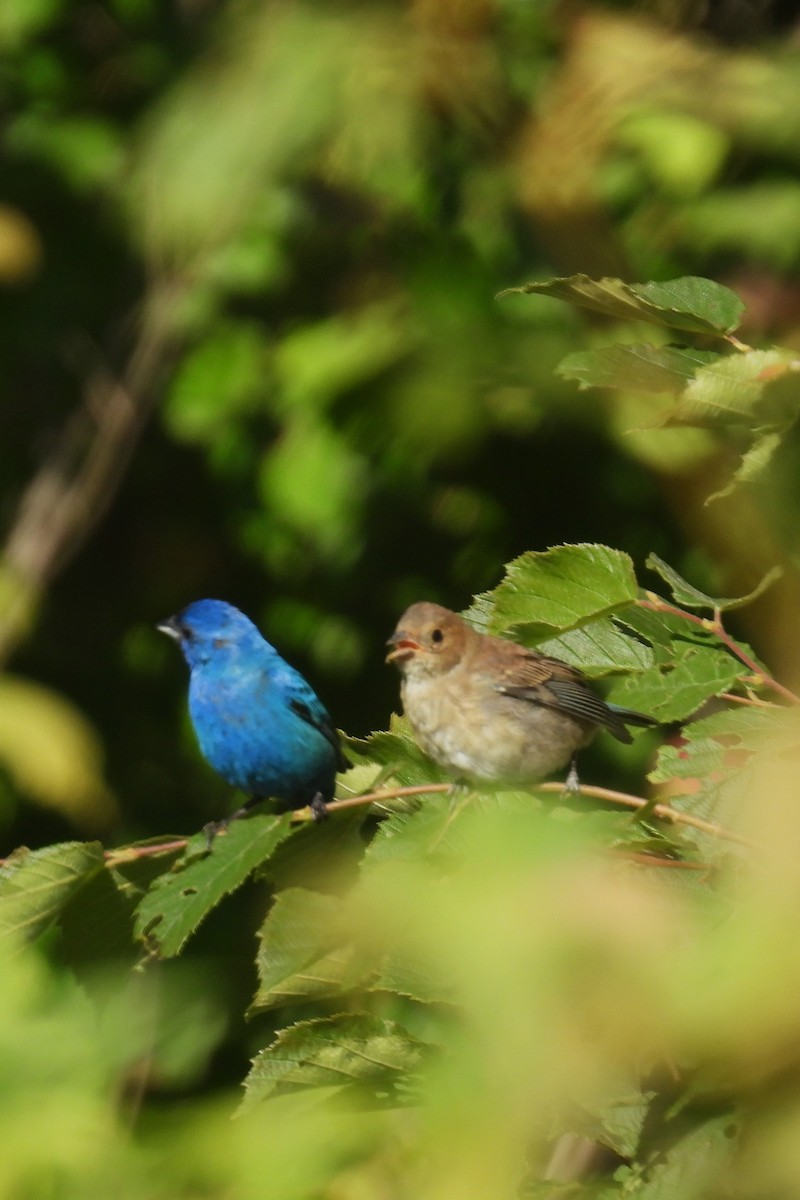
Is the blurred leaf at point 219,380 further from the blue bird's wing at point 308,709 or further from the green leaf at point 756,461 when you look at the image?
the green leaf at point 756,461

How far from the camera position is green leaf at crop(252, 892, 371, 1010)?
1.67 m

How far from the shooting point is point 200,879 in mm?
1917

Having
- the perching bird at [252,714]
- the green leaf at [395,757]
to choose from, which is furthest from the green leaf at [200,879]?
the perching bird at [252,714]

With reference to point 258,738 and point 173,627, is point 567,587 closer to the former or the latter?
point 258,738

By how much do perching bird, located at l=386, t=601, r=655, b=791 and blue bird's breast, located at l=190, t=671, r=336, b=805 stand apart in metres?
0.77

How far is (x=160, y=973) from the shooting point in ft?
15.8

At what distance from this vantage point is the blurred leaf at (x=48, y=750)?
434 centimetres

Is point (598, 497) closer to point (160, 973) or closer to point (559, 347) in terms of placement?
point (160, 973)

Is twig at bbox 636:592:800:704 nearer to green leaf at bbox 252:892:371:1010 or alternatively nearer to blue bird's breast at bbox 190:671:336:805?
green leaf at bbox 252:892:371:1010

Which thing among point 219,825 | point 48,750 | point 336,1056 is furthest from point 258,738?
point 336,1056

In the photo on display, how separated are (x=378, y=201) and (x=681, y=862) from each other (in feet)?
10.8

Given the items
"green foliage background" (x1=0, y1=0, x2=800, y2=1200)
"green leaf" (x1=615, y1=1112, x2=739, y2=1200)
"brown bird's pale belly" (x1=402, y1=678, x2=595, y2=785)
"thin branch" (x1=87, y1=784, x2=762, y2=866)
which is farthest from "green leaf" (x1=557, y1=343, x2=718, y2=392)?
"brown bird's pale belly" (x1=402, y1=678, x2=595, y2=785)

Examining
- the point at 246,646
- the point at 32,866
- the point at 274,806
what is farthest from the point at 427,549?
the point at 32,866

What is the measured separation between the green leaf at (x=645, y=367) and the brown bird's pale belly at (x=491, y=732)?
109 cm
